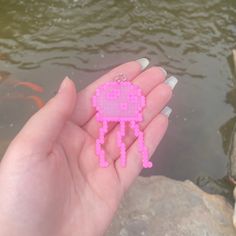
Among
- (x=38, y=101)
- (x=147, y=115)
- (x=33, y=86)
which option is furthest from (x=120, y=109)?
(x=33, y=86)

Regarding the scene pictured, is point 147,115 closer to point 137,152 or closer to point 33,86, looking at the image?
point 137,152

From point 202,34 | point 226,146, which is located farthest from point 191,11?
point 226,146

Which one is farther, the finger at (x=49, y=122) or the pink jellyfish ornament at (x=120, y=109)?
the pink jellyfish ornament at (x=120, y=109)

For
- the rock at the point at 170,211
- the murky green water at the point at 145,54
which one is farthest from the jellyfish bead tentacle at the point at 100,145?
the murky green water at the point at 145,54

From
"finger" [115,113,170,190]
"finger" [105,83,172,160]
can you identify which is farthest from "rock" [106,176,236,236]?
"finger" [105,83,172,160]

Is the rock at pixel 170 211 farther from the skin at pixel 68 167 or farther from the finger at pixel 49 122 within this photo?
the finger at pixel 49 122

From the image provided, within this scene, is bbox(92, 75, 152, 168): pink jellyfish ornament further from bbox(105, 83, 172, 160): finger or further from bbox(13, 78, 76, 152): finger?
bbox(13, 78, 76, 152): finger

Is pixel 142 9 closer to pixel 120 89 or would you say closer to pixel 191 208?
pixel 120 89
